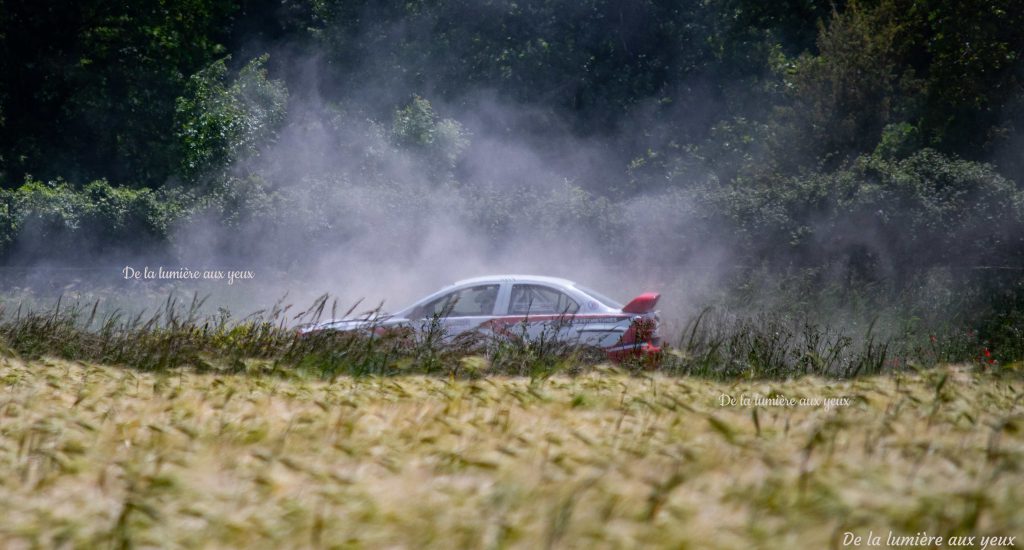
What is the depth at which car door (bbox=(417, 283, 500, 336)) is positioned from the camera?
12102mm

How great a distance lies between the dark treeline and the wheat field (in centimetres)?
1230

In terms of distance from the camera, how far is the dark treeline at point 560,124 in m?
17.2

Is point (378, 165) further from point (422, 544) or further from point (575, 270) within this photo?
point (422, 544)

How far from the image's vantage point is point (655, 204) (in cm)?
1894

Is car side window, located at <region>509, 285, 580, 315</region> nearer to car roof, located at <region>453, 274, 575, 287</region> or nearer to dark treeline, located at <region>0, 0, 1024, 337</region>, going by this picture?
car roof, located at <region>453, 274, 575, 287</region>

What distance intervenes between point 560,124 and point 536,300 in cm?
1739

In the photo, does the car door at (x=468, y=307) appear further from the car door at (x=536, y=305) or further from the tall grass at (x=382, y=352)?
the tall grass at (x=382, y=352)

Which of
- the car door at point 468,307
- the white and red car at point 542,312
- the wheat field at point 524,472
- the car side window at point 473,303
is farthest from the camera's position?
the car side window at point 473,303

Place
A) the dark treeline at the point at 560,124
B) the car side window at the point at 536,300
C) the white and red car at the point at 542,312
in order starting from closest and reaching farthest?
the white and red car at the point at 542,312 → the car side window at the point at 536,300 → the dark treeline at the point at 560,124

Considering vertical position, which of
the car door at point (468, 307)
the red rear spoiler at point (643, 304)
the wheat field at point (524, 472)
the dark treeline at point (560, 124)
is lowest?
the wheat field at point (524, 472)

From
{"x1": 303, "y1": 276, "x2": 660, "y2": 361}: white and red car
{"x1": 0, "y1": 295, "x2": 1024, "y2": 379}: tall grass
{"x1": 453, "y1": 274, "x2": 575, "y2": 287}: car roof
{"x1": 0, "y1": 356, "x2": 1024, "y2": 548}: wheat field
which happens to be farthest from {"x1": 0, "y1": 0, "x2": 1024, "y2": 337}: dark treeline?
{"x1": 0, "y1": 356, "x2": 1024, "y2": 548}: wheat field

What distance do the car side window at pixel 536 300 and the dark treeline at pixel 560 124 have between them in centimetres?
568

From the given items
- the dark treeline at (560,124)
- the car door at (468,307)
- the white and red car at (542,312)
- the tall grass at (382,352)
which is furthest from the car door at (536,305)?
the dark treeline at (560,124)

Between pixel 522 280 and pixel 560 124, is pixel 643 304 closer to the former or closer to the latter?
pixel 522 280
